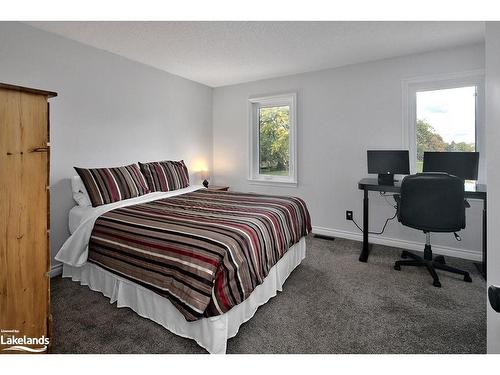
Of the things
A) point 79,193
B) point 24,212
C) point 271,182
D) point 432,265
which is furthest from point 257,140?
point 24,212

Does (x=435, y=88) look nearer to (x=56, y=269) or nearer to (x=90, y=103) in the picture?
(x=90, y=103)

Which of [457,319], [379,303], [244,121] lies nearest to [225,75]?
[244,121]

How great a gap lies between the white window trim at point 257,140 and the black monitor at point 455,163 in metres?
1.72

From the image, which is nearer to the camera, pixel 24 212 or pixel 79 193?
pixel 24 212

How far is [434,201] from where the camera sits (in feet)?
7.82

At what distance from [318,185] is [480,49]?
2308 millimetres

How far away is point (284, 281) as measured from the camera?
244 centimetres

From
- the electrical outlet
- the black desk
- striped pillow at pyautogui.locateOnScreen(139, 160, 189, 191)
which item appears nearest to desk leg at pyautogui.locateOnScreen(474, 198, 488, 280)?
the black desk

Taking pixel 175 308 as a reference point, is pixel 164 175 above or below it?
above

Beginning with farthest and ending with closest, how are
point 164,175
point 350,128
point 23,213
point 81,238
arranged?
1. point 350,128
2. point 164,175
3. point 81,238
4. point 23,213

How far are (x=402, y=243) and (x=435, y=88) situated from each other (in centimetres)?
190

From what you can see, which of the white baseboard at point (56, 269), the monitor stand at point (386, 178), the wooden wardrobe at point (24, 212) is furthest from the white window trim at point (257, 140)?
the wooden wardrobe at point (24, 212)

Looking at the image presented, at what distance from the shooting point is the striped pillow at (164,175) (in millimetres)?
3197

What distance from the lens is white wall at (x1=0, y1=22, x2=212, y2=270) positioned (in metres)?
2.42
